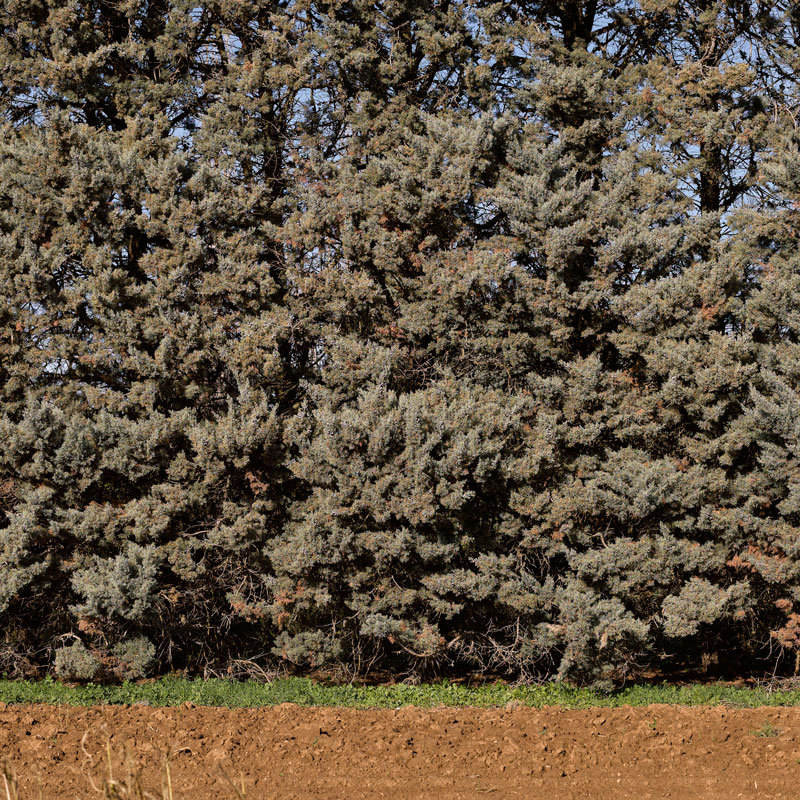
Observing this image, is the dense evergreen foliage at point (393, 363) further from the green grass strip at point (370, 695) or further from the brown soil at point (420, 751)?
the brown soil at point (420, 751)

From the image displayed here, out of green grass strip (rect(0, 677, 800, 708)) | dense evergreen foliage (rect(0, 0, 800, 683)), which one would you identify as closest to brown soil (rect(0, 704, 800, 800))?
green grass strip (rect(0, 677, 800, 708))

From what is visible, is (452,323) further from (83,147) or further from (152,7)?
(152,7)

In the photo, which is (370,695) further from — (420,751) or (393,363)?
(393,363)

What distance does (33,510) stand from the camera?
883cm

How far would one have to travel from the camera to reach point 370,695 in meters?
8.73

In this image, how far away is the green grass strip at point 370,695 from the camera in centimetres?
852

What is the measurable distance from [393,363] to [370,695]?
3458 mm

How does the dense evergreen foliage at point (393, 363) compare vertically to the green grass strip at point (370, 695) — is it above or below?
above

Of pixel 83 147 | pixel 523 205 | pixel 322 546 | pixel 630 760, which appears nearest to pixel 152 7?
pixel 83 147

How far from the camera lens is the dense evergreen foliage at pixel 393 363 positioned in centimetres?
884

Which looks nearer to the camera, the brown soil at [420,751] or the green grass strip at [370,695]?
the brown soil at [420,751]

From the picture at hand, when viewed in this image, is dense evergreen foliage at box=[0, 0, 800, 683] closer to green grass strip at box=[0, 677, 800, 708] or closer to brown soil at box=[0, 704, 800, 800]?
green grass strip at box=[0, 677, 800, 708]

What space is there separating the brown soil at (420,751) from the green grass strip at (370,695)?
694 mm

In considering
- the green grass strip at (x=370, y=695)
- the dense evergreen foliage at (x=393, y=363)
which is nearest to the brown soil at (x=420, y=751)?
the green grass strip at (x=370, y=695)
